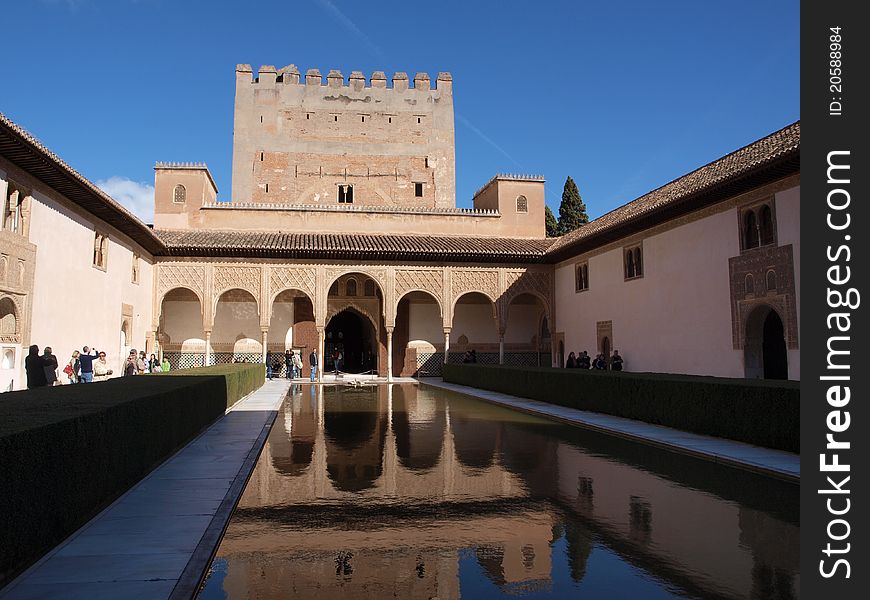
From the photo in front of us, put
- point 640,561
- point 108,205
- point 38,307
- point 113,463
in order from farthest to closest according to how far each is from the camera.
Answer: point 108,205
point 38,307
point 113,463
point 640,561

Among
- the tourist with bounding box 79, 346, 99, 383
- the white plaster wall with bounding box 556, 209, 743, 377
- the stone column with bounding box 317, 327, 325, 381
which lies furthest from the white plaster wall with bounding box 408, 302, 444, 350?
the tourist with bounding box 79, 346, 99, 383

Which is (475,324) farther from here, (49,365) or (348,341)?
(49,365)

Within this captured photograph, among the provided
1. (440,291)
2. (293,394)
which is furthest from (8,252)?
(440,291)

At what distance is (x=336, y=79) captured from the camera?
36.6m

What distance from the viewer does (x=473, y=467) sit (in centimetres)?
693

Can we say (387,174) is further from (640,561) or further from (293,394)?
(640,561)

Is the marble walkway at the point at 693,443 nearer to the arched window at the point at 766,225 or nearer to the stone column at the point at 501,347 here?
the arched window at the point at 766,225

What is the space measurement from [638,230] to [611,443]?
1093 cm

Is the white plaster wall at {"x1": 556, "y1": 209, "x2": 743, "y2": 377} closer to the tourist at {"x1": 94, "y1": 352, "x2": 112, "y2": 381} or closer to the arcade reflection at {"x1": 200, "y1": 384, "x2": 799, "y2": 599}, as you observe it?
the arcade reflection at {"x1": 200, "y1": 384, "x2": 799, "y2": 599}

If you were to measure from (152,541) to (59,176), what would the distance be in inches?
461

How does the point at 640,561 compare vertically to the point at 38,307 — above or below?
below

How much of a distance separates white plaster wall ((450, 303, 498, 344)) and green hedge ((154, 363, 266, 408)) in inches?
364

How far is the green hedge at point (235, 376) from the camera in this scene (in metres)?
12.0

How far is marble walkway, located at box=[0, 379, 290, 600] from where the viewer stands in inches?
129
